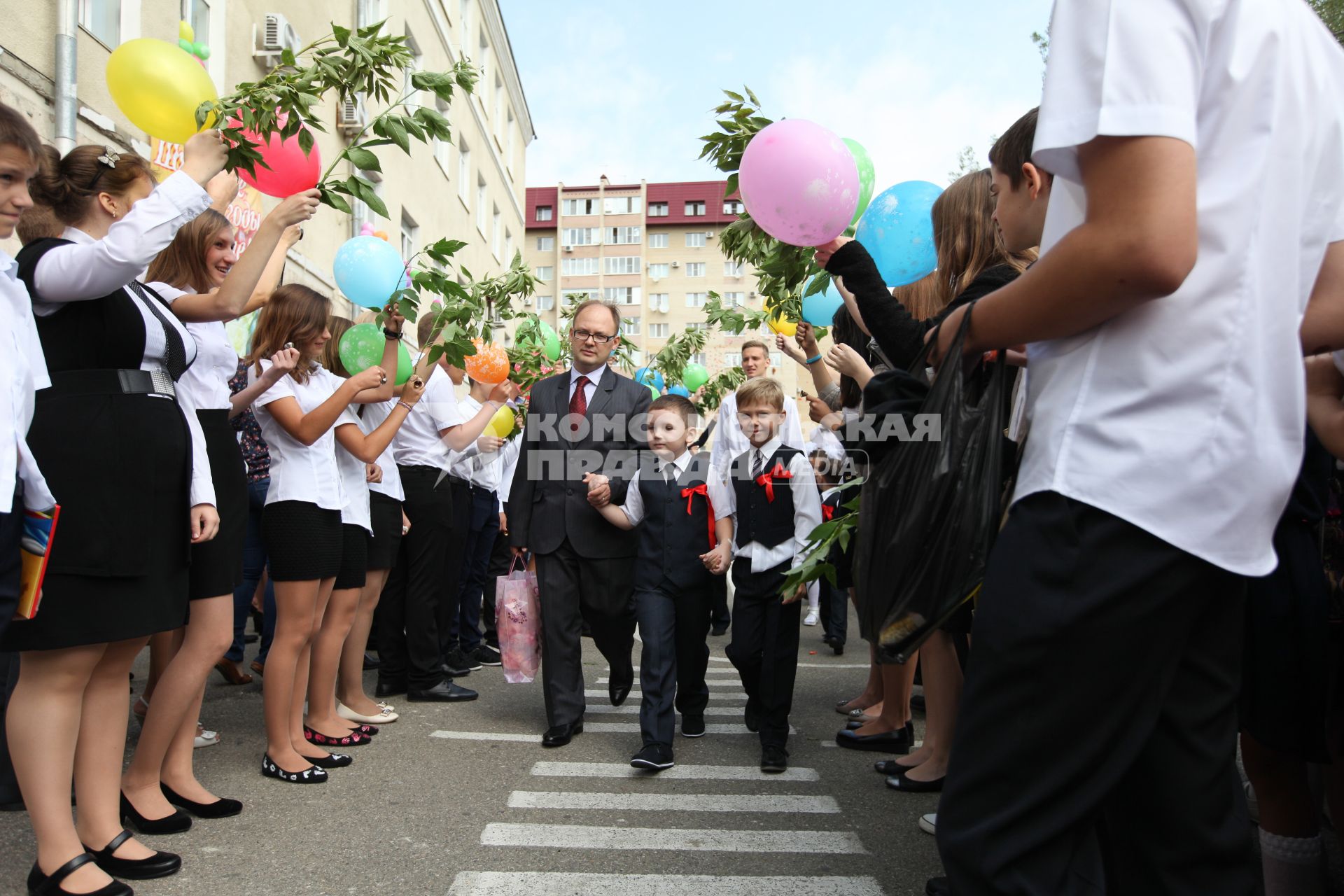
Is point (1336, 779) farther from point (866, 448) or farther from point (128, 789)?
point (128, 789)

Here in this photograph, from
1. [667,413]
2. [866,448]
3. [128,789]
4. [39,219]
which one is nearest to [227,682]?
[128,789]

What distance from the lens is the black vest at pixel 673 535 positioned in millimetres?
4793

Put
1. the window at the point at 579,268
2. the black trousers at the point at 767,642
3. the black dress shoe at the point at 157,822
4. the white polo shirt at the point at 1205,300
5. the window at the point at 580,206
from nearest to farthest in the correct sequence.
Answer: the white polo shirt at the point at 1205,300, the black dress shoe at the point at 157,822, the black trousers at the point at 767,642, the window at the point at 580,206, the window at the point at 579,268

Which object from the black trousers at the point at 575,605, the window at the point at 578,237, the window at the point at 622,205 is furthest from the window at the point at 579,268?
the black trousers at the point at 575,605

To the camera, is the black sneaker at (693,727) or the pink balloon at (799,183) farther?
the black sneaker at (693,727)

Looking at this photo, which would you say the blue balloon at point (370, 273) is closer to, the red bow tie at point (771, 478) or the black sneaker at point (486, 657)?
the red bow tie at point (771, 478)

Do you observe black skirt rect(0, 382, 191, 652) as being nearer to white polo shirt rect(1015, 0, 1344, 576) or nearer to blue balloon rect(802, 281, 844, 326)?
white polo shirt rect(1015, 0, 1344, 576)

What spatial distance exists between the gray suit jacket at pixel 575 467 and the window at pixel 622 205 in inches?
2450

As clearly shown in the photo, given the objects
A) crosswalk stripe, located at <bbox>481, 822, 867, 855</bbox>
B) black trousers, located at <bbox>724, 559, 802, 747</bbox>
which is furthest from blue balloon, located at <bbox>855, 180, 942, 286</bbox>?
crosswalk stripe, located at <bbox>481, 822, 867, 855</bbox>

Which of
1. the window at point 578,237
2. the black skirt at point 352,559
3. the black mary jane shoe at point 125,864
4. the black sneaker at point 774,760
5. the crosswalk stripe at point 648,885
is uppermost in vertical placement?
the window at point 578,237

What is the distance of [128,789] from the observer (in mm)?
3191

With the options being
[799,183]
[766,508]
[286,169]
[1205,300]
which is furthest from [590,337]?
[1205,300]

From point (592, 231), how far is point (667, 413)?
6264 cm

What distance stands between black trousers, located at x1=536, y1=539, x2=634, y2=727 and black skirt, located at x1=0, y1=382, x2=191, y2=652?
2.37 meters
